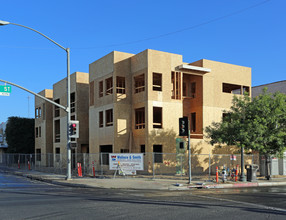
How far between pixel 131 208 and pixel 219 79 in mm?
23712

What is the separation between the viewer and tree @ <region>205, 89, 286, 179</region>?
23406 millimetres

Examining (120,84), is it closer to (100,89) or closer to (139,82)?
(139,82)

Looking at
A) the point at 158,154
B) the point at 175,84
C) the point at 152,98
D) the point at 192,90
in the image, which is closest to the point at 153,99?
the point at 152,98

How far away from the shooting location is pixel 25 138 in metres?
56.8

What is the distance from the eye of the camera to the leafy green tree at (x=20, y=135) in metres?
55.9

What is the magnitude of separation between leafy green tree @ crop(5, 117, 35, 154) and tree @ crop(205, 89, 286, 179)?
131 ft

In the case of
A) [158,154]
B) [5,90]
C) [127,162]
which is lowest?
[127,162]

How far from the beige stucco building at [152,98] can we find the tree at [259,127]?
5098 mm

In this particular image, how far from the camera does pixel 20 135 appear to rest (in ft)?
186

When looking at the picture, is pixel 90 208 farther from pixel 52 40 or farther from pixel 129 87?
pixel 129 87

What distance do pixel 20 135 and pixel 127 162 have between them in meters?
37.5

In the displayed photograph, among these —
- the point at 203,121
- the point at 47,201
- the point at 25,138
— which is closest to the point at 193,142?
the point at 203,121

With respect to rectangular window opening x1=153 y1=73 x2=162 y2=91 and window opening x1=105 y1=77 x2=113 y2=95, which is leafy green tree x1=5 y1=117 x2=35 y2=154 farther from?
rectangular window opening x1=153 y1=73 x2=162 y2=91

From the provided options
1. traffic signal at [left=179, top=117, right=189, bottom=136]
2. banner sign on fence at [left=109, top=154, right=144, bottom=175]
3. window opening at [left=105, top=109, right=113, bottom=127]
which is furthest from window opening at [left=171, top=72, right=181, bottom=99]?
traffic signal at [left=179, top=117, right=189, bottom=136]
